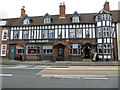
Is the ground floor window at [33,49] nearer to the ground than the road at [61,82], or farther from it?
farther from it

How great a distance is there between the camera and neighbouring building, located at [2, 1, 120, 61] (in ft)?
60.1

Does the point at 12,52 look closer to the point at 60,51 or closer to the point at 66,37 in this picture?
the point at 60,51

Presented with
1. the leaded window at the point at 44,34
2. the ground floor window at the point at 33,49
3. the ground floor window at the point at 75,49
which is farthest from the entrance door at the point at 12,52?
the ground floor window at the point at 75,49

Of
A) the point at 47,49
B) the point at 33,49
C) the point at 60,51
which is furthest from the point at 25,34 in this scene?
the point at 60,51

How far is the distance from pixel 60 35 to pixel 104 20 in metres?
8.95

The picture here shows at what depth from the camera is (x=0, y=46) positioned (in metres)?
21.7

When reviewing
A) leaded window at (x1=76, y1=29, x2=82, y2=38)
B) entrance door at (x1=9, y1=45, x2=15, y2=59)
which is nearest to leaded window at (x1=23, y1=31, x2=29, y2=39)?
entrance door at (x1=9, y1=45, x2=15, y2=59)

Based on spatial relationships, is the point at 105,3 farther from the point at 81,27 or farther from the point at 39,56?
the point at 39,56

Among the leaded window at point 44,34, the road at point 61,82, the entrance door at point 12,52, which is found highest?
the leaded window at point 44,34

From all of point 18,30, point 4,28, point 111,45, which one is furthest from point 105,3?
point 4,28

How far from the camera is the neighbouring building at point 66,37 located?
1833 cm

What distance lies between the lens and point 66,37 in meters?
19.8

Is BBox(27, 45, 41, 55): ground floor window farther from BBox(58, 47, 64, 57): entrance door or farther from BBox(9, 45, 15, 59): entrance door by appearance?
BBox(58, 47, 64, 57): entrance door

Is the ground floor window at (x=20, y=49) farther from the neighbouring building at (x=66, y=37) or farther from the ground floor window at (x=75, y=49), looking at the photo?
the ground floor window at (x=75, y=49)
